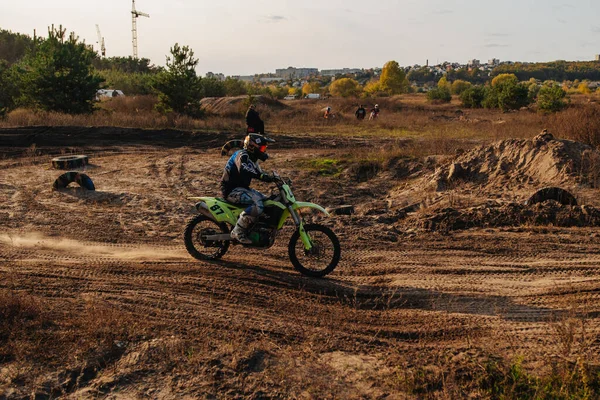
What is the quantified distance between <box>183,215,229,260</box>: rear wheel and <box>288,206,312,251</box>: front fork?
1258 millimetres

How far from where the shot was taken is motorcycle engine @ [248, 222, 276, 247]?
7.07 meters

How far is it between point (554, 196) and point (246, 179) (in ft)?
21.8

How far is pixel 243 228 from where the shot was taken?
23.1 feet

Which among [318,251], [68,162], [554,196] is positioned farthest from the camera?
[68,162]

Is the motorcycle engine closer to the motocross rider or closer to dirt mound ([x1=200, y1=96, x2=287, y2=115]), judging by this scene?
the motocross rider

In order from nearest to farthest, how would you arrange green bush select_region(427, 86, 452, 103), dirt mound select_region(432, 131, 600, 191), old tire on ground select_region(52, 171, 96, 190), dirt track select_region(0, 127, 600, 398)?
dirt track select_region(0, 127, 600, 398), dirt mound select_region(432, 131, 600, 191), old tire on ground select_region(52, 171, 96, 190), green bush select_region(427, 86, 452, 103)

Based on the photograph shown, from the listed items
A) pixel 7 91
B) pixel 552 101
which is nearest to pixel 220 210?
pixel 552 101

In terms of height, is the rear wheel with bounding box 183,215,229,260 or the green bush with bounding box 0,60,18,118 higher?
Result: the green bush with bounding box 0,60,18,118

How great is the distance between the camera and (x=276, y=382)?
4469 mm

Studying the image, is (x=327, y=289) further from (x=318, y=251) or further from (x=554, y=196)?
(x=554, y=196)

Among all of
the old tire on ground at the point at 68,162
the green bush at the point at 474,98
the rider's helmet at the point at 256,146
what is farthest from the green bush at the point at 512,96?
the rider's helmet at the point at 256,146

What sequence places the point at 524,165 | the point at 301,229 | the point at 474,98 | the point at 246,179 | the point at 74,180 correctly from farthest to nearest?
1. the point at 474,98
2. the point at 74,180
3. the point at 524,165
4. the point at 246,179
5. the point at 301,229

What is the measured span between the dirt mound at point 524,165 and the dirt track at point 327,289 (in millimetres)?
3454

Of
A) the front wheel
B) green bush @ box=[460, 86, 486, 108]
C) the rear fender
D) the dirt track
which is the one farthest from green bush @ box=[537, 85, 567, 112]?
the rear fender
